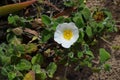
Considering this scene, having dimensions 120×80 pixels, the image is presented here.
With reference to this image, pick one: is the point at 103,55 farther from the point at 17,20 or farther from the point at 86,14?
the point at 17,20

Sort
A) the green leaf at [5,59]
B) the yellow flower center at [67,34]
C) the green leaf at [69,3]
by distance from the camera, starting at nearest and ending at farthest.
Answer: the green leaf at [5,59], the yellow flower center at [67,34], the green leaf at [69,3]

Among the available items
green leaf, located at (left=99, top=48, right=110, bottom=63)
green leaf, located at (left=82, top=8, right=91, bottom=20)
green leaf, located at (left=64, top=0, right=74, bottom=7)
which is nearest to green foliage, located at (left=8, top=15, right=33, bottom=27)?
green leaf, located at (left=64, top=0, right=74, bottom=7)

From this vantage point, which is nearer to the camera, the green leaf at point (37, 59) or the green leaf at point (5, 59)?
the green leaf at point (5, 59)

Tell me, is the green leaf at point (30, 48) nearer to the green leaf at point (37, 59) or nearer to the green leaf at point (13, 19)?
the green leaf at point (37, 59)

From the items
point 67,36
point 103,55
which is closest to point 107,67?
point 103,55

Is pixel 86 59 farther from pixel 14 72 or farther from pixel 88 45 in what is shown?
pixel 14 72

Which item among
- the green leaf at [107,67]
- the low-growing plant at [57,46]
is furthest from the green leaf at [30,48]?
the green leaf at [107,67]

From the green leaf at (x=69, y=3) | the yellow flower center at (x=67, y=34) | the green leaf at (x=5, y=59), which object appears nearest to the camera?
the green leaf at (x=5, y=59)

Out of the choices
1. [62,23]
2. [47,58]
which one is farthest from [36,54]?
[62,23]
